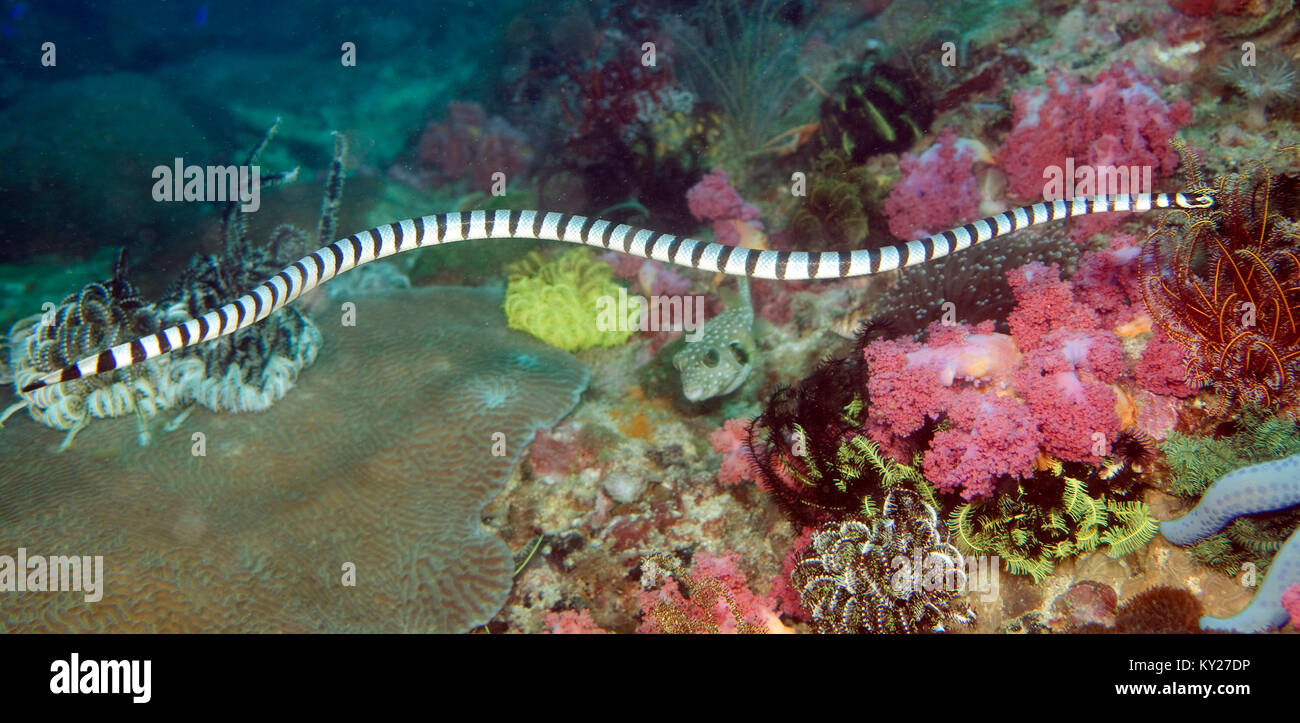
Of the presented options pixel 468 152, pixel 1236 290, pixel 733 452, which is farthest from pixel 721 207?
pixel 468 152

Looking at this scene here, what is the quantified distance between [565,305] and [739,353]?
154 centimetres

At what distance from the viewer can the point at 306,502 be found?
341cm

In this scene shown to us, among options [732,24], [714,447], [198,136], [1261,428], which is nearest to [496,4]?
[198,136]

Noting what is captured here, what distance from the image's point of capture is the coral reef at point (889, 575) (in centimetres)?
259

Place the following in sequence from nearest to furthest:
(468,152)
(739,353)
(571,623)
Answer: (571,623), (739,353), (468,152)

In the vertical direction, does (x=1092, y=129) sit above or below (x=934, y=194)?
above

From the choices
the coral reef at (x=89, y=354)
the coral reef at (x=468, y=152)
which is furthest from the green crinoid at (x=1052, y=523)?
the coral reef at (x=468, y=152)

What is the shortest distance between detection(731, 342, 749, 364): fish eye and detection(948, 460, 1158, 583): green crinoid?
1847mm

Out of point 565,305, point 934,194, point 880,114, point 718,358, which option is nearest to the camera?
point 718,358

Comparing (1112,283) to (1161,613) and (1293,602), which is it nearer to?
(1161,613)

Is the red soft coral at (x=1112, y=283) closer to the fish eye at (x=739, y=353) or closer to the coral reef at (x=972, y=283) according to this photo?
the coral reef at (x=972, y=283)
